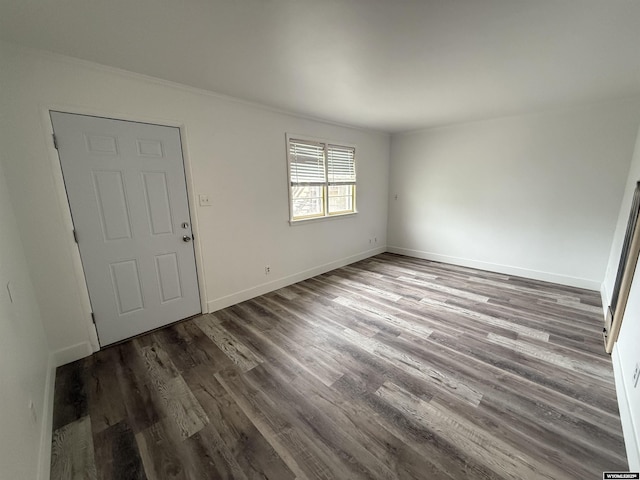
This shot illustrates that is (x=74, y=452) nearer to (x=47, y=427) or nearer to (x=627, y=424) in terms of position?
(x=47, y=427)

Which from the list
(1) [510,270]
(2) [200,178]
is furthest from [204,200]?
(1) [510,270]

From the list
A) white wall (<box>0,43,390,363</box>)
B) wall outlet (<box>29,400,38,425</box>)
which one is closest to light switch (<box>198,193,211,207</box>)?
white wall (<box>0,43,390,363</box>)

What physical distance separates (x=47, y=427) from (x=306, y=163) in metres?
3.60

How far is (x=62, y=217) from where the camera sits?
2.10 m

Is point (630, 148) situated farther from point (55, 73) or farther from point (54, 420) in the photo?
point (54, 420)

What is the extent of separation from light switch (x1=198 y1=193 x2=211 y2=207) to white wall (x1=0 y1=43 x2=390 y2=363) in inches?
1.8

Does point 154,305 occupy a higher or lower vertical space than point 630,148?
lower

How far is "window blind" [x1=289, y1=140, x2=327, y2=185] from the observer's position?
147 inches

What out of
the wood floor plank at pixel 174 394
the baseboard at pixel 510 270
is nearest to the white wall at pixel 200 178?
the wood floor plank at pixel 174 394

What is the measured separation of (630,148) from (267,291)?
192 inches

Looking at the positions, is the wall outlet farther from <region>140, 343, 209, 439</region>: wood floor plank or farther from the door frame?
the door frame

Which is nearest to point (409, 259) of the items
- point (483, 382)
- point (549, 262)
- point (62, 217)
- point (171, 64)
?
point (549, 262)

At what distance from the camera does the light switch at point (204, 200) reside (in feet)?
9.32

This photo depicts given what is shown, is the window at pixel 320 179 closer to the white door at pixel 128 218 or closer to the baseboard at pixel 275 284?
the baseboard at pixel 275 284
